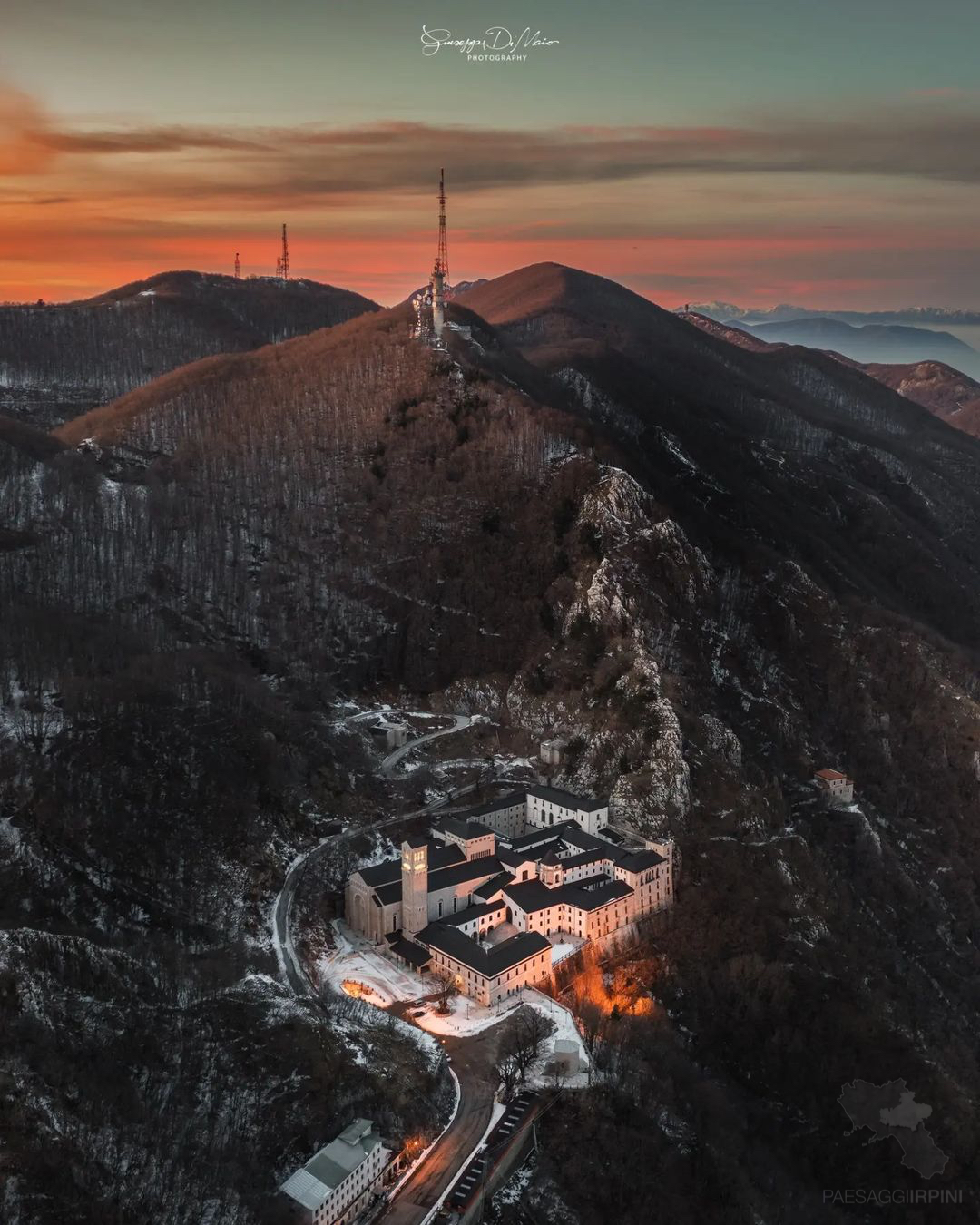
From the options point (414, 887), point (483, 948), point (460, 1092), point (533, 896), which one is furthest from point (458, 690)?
point (460, 1092)

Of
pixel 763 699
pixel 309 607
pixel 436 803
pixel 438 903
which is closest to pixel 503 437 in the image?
pixel 309 607

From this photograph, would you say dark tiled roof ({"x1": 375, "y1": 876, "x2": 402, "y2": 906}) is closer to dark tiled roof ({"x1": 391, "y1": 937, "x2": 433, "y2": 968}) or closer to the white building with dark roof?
the white building with dark roof

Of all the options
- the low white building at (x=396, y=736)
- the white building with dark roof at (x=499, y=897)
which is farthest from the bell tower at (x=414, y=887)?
the low white building at (x=396, y=736)

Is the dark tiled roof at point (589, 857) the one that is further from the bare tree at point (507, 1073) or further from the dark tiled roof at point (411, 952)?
the bare tree at point (507, 1073)

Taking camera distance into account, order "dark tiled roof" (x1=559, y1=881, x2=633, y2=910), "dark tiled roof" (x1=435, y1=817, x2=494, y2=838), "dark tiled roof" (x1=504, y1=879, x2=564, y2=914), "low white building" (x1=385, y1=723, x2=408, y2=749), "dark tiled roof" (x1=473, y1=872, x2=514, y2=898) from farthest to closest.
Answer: "low white building" (x1=385, y1=723, x2=408, y2=749) < "dark tiled roof" (x1=435, y1=817, x2=494, y2=838) < "dark tiled roof" (x1=473, y1=872, x2=514, y2=898) < "dark tiled roof" (x1=559, y1=881, x2=633, y2=910) < "dark tiled roof" (x1=504, y1=879, x2=564, y2=914)

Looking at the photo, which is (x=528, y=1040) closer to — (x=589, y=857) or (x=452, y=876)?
(x=452, y=876)

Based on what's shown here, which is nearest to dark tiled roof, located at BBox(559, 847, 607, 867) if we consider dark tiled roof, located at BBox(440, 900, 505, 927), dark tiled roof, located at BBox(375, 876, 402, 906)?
dark tiled roof, located at BBox(440, 900, 505, 927)
